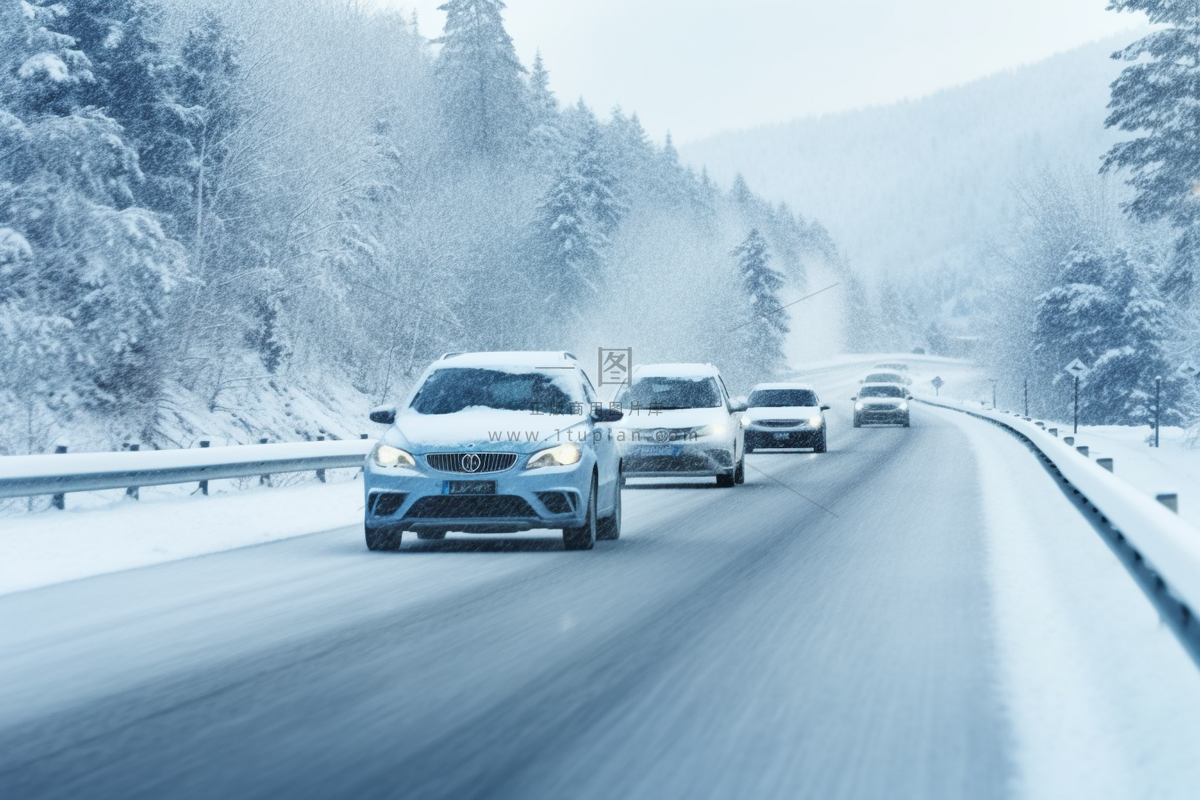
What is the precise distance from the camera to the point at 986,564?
1193 centimetres

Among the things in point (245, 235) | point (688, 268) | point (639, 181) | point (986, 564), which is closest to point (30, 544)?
point (986, 564)

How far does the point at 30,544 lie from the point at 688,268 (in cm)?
10580

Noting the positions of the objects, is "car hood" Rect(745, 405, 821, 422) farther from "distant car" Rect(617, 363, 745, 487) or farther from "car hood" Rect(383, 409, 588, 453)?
"car hood" Rect(383, 409, 588, 453)

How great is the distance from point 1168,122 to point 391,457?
115 feet

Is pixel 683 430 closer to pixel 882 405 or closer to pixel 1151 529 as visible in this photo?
pixel 1151 529

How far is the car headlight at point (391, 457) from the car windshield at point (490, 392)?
1.00m

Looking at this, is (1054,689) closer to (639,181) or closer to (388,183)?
(388,183)

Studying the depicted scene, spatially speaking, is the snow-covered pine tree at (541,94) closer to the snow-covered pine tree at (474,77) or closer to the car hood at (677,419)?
the snow-covered pine tree at (474,77)

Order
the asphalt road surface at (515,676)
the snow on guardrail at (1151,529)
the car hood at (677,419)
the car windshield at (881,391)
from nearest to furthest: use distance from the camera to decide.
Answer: the asphalt road surface at (515,676) < the snow on guardrail at (1151,529) < the car hood at (677,419) < the car windshield at (881,391)

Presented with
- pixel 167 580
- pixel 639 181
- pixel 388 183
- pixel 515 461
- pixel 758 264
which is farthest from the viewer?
pixel 639 181

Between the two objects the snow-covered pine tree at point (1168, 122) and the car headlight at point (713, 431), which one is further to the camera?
the snow-covered pine tree at point (1168, 122)

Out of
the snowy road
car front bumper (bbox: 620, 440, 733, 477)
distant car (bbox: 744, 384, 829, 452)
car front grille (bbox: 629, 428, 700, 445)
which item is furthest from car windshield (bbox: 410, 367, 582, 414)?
distant car (bbox: 744, 384, 829, 452)

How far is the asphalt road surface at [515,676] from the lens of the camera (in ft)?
17.3

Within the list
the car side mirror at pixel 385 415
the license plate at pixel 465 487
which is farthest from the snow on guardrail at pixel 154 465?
the license plate at pixel 465 487
